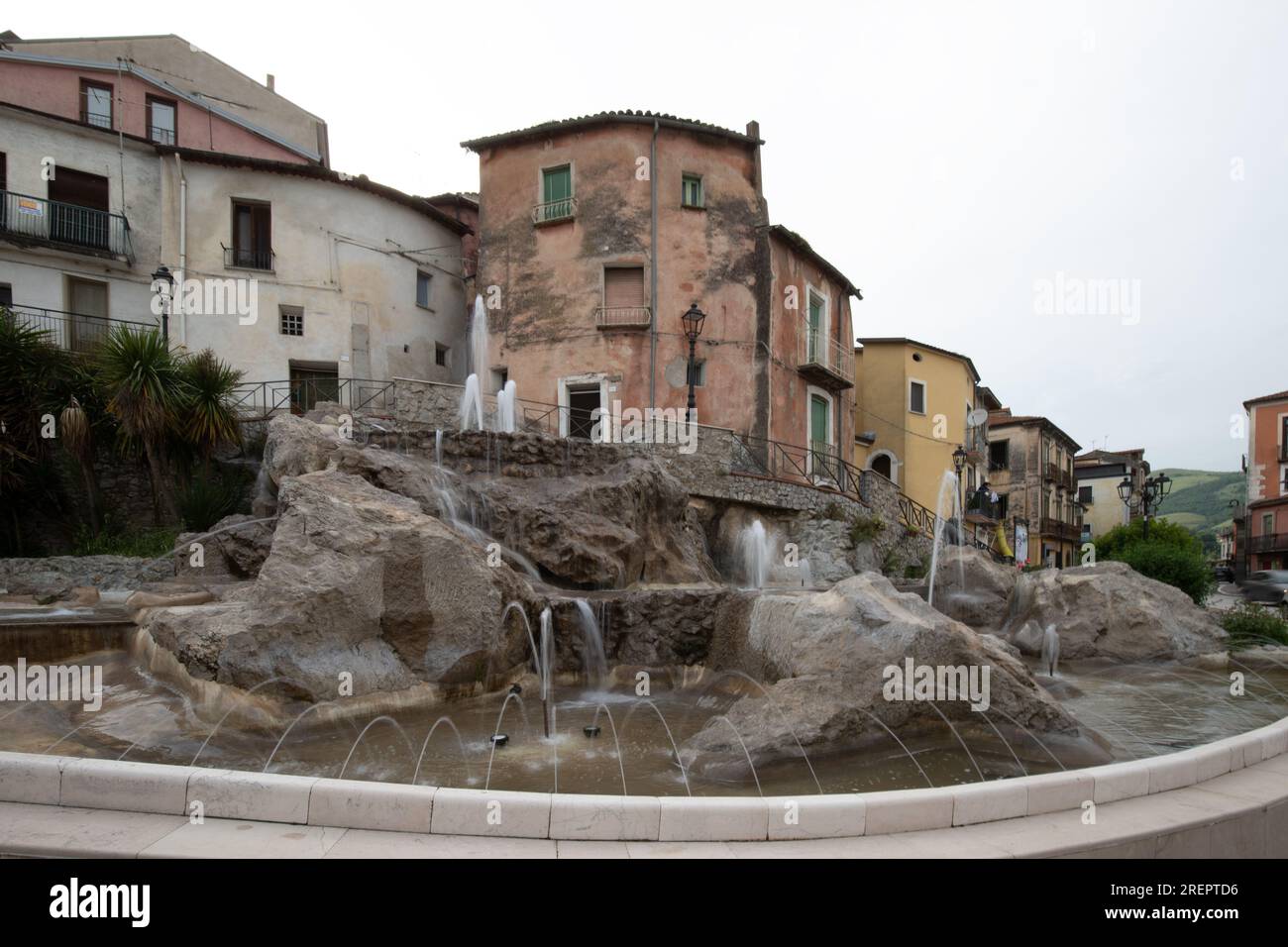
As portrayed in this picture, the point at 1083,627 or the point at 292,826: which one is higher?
the point at 292,826

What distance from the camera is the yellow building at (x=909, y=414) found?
33.0 meters

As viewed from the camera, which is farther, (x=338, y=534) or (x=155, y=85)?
(x=155, y=85)

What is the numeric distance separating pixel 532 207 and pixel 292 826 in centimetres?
2294

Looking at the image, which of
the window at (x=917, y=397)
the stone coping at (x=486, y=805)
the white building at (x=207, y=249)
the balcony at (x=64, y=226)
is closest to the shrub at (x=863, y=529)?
the white building at (x=207, y=249)

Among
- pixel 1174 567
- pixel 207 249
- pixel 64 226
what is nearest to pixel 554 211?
pixel 207 249

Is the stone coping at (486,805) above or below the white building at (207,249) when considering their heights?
below

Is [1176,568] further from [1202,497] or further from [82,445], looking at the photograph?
[1202,497]

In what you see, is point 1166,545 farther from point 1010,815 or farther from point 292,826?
point 292,826

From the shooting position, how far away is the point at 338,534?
7547mm

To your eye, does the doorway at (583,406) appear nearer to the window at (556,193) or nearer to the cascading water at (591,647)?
the window at (556,193)

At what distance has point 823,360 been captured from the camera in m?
26.8

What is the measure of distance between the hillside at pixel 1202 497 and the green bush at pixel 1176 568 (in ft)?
436
